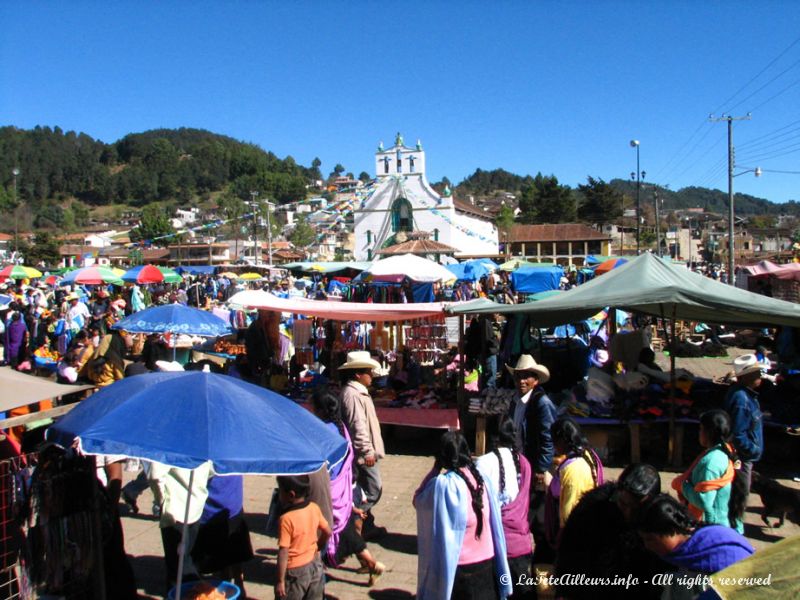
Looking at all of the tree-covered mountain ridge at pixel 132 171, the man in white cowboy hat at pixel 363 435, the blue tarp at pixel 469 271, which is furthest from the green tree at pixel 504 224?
the tree-covered mountain ridge at pixel 132 171

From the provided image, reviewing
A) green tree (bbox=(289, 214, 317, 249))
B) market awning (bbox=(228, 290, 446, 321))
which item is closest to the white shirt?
market awning (bbox=(228, 290, 446, 321))

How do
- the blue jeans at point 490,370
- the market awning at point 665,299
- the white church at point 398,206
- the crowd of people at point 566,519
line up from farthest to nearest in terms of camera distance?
Answer: the white church at point 398,206
the blue jeans at point 490,370
the market awning at point 665,299
the crowd of people at point 566,519

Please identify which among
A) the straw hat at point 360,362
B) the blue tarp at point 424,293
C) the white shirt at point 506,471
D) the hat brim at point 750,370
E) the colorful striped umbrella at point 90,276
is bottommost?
the white shirt at point 506,471

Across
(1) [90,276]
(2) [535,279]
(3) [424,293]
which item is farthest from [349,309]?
(2) [535,279]

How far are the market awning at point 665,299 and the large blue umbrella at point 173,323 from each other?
4.14 meters

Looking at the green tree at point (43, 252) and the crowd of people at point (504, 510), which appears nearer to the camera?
the crowd of people at point (504, 510)

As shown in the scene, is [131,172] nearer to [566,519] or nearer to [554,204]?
[554,204]

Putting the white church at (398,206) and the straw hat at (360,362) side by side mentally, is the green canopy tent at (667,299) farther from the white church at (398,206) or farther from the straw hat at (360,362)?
the white church at (398,206)

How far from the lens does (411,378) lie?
9.53m

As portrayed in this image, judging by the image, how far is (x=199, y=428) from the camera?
2930mm

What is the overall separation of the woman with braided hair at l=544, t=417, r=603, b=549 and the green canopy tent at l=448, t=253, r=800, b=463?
143 inches

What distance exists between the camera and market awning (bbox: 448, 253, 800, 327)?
22.4ft

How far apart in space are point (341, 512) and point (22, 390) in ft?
7.43

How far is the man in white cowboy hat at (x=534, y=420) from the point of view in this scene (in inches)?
183
